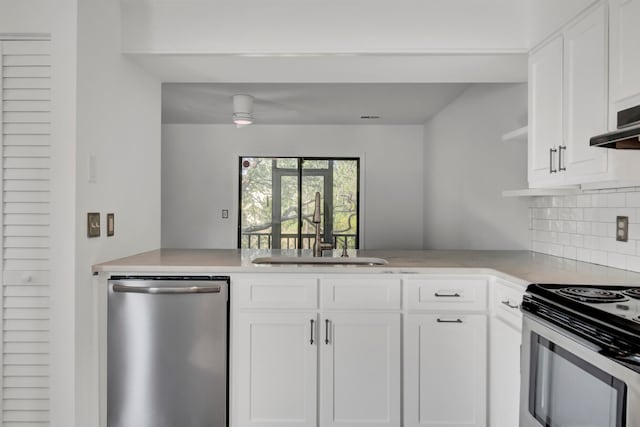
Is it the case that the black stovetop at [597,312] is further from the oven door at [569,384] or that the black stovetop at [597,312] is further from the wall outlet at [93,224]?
the wall outlet at [93,224]

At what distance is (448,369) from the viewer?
85.9 inches

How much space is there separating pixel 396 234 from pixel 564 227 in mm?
3823

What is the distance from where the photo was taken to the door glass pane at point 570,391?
A: 1153mm

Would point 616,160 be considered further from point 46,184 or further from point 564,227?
point 46,184

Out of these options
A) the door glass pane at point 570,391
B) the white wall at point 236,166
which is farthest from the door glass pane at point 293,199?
the door glass pane at point 570,391

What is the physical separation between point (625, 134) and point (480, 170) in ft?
8.00

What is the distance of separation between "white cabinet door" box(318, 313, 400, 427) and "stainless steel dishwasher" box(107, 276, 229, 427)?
1.61 ft

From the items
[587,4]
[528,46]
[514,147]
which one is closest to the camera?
[587,4]

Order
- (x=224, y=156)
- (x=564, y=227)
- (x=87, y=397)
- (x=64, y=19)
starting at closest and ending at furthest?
1. (x=64, y=19)
2. (x=87, y=397)
3. (x=564, y=227)
4. (x=224, y=156)

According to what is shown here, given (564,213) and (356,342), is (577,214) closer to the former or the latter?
(564,213)

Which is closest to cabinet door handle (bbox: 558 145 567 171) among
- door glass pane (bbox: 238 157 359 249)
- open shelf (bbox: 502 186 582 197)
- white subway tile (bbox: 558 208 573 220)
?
open shelf (bbox: 502 186 582 197)

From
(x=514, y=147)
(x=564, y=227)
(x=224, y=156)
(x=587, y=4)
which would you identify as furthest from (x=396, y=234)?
(x=587, y=4)

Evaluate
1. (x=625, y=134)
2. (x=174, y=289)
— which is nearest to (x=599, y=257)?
(x=625, y=134)

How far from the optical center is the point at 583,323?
128 cm
